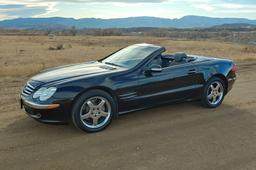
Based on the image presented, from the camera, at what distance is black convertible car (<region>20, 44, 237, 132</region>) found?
5.07 meters

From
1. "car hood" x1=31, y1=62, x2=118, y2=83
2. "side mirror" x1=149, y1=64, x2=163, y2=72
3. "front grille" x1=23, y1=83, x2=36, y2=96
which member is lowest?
"front grille" x1=23, y1=83, x2=36, y2=96

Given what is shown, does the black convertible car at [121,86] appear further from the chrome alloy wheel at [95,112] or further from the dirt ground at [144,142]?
the dirt ground at [144,142]

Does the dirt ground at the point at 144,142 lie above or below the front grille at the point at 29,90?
below

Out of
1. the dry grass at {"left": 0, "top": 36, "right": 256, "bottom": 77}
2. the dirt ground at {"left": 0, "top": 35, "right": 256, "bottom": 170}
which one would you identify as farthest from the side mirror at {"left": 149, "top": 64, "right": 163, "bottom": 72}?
the dry grass at {"left": 0, "top": 36, "right": 256, "bottom": 77}

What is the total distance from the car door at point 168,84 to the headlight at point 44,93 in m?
1.53

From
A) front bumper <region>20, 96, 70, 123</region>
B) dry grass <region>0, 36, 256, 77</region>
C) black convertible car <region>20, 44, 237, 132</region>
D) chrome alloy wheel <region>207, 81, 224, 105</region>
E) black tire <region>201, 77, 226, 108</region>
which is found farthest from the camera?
dry grass <region>0, 36, 256, 77</region>

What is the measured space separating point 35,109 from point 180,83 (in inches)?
110

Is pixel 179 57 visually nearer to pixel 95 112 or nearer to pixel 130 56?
pixel 130 56

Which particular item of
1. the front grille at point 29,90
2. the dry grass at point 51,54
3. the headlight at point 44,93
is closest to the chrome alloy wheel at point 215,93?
the headlight at point 44,93

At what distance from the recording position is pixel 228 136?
5219mm

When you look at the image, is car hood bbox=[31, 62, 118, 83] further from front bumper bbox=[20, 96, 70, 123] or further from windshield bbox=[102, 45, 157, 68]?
front bumper bbox=[20, 96, 70, 123]

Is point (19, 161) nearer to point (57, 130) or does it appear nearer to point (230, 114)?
point (57, 130)

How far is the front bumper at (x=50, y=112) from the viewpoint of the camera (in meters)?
4.96

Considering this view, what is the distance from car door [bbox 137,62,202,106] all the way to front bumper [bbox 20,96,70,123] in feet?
4.55
